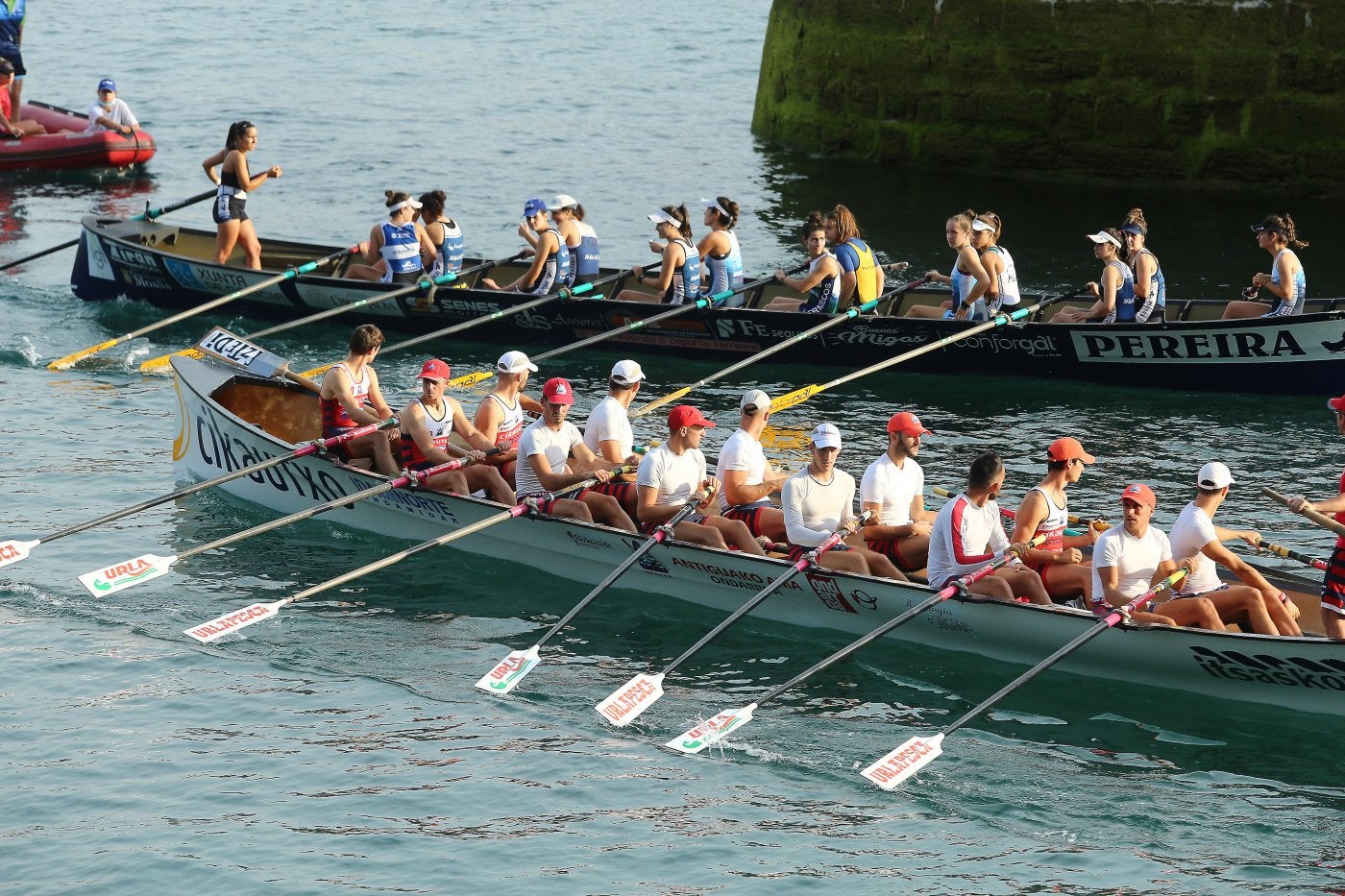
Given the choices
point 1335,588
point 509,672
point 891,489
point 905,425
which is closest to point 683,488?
point 891,489

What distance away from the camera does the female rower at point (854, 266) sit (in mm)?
20891

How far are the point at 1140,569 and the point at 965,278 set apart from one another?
818 centimetres

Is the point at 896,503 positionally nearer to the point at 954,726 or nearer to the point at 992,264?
the point at 954,726

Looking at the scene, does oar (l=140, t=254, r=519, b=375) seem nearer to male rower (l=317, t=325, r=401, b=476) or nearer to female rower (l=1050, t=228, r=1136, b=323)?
male rower (l=317, t=325, r=401, b=476)

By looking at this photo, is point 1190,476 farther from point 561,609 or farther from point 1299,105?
point 1299,105

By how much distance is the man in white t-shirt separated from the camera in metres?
12.8

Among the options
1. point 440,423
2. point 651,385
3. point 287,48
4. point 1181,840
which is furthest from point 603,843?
point 287,48

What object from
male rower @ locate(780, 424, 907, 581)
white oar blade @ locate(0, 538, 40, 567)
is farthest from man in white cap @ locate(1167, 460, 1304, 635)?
Answer: white oar blade @ locate(0, 538, 40, 567)

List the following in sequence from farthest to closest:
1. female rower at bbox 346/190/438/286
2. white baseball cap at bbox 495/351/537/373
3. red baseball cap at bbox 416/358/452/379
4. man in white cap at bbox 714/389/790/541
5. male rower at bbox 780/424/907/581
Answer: female rower at bbox 346/190/438/286 < red baseball cap at bbox 416/358/452/379 < white baseball cap at bbox 495/351/537/373 < man in white cap at bbox 714/389/790/541 < male rower at bbox 780/424/907/581

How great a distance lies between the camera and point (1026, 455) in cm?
1894

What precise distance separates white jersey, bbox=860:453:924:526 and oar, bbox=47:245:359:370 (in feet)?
34.4

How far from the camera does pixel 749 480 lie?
14906 mm

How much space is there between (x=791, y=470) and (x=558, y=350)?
3.77 metres

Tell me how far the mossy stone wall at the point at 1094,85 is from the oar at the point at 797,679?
55.7 feet
